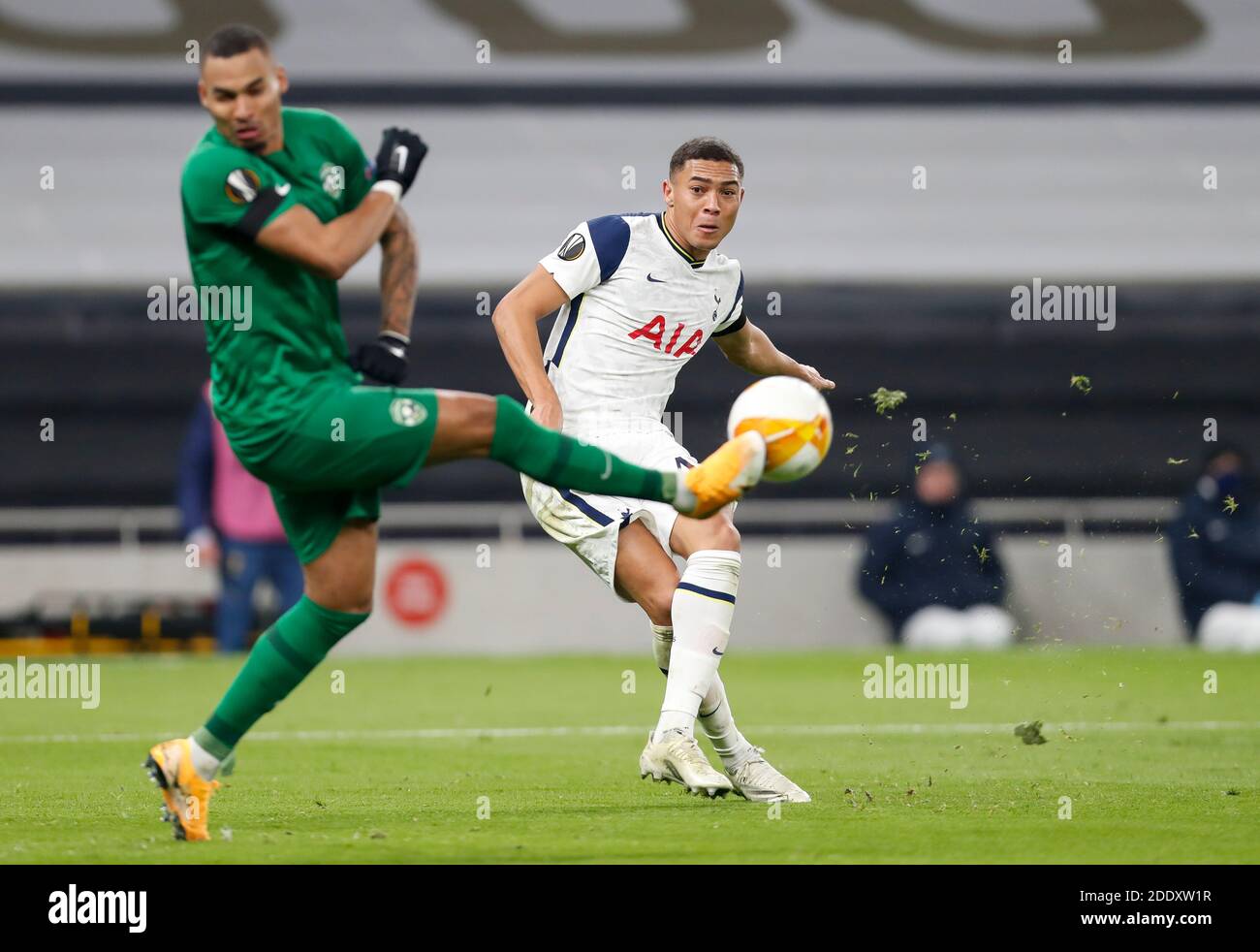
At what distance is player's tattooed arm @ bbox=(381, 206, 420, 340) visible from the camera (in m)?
5.24

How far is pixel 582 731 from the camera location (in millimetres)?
8617

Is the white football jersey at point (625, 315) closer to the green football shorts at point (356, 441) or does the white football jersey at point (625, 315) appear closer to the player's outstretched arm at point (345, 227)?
the player's outstretched arm at point (345, 227)

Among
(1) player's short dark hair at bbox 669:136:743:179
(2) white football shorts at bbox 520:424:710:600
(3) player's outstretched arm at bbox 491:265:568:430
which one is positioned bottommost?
(2) white football shorts at bbox 520:424:710:600

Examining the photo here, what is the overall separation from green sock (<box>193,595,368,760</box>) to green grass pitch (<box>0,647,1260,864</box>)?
278 millimetres

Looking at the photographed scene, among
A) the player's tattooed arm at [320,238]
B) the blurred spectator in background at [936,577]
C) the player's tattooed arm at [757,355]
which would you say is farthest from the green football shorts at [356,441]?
the blurred spectator in background at [936,577]

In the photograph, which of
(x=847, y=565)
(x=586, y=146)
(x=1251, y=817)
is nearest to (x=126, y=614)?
(x=847, y=565)

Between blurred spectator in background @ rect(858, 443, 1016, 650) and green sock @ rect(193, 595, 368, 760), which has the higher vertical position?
blurred spectator in background @ rect(858, 443, 1016, 650)

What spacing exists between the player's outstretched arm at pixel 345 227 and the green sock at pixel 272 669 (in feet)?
3.16

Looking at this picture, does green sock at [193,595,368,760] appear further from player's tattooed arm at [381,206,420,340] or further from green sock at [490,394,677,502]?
player's tattooed arm at [381,206,420,340]

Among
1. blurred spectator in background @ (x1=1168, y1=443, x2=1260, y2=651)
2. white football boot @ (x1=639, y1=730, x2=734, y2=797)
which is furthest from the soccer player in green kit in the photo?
blurred spectator in background @ (x1=1168, y1=443, x2=1260, y2=651)

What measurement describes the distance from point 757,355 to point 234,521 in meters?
6.49

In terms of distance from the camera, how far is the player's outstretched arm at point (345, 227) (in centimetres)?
477

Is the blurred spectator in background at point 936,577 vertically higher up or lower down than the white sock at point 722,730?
higher up

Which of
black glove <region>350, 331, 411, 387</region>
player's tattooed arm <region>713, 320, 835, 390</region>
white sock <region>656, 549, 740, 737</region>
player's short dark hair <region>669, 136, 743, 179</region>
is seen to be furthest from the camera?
player's tattooed arm <region>713, 320, 835, 390</region>
